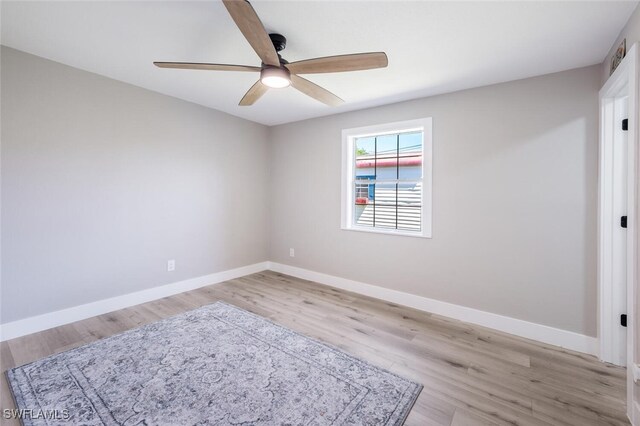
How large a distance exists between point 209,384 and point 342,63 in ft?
7.78

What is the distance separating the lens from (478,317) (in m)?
2.80

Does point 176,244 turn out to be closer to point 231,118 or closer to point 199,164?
point 199,164

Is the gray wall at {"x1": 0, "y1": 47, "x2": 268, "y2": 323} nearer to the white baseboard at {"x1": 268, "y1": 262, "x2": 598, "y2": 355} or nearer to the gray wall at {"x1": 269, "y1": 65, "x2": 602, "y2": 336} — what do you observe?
the white baseboard at {"x1": 268, "y1": 262, "x2": 598, "y2": 355}

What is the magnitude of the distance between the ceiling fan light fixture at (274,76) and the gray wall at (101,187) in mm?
2046

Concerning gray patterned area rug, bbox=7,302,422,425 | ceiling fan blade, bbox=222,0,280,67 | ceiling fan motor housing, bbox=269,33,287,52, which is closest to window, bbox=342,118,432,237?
ceiling fan motor housing, bbox=269,33,287,52

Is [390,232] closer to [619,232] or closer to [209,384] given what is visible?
[619,232]

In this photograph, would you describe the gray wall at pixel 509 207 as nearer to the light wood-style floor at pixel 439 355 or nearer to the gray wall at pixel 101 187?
the light wood-style floor at pixel 439 355

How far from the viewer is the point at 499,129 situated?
8.79ft

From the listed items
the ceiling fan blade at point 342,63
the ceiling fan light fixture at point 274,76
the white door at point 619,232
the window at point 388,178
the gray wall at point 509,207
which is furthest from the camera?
the window at point 388,178

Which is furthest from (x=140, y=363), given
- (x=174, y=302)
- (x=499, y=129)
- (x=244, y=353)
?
(x=499, y=129)

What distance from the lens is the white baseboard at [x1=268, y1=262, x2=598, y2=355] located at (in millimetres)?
2350

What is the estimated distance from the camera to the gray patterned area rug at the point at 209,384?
1.56 meters

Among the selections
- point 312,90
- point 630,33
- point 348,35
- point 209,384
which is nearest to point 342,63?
point 348,35

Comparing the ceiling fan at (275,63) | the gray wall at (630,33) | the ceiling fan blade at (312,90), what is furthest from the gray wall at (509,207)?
the ceiling fan at (275,63)
